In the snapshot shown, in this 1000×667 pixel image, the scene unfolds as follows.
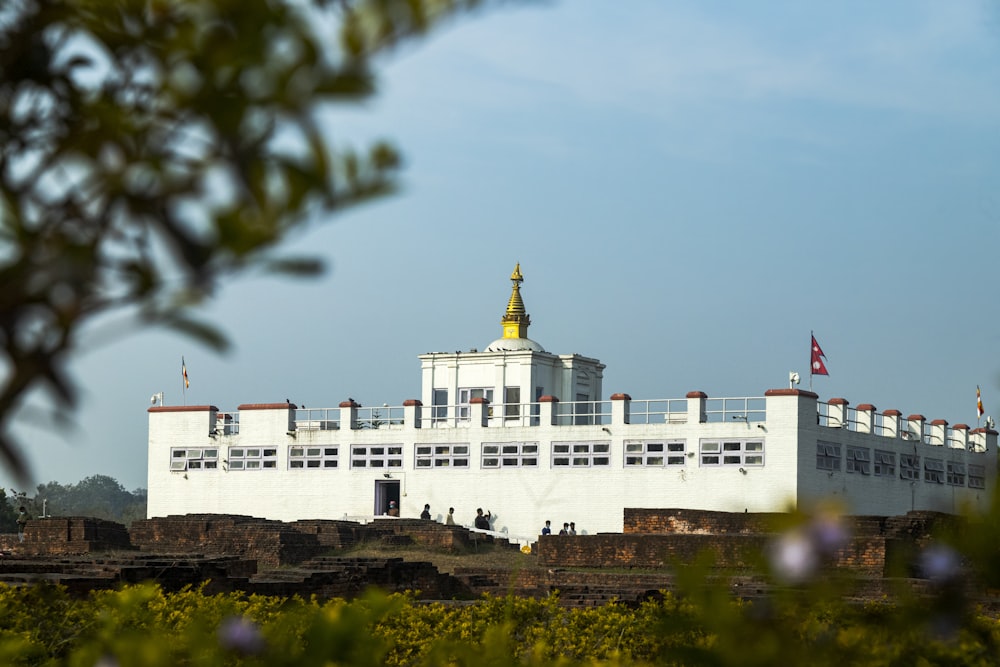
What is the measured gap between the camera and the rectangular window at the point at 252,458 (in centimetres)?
4384

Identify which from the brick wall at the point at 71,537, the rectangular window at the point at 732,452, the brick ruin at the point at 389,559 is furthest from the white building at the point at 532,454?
the brick wall at the point at 71,537

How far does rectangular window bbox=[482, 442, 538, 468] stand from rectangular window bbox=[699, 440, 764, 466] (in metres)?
5.17

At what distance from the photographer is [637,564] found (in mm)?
25047

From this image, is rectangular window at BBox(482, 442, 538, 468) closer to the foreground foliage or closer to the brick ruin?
the brick ruin

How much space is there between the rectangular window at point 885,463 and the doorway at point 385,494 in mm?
14135

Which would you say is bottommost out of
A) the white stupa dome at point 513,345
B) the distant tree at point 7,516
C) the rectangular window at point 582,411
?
the distant tree at point 7,516

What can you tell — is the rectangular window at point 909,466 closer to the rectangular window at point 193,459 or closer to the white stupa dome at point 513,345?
the white stupa dome at point 513,345

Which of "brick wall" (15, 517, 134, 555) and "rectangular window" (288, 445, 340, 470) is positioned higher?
"rectangular window" (288, 445, 340, 470)

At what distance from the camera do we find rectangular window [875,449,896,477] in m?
40.6

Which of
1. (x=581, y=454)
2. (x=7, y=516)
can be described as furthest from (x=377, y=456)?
(x=7, y=516)

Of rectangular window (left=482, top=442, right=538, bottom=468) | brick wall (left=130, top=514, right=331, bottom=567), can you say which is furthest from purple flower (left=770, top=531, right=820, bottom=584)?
rectangular window (left=482, top=442, right=538, bottom=468)

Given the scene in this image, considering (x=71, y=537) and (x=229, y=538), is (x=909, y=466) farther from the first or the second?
(x=71, y=537)

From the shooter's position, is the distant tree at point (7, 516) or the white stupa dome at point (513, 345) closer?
the white stupa dome at point (513, 345)

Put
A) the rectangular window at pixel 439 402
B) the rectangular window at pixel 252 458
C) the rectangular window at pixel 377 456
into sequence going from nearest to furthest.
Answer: the rectangular window at pixel 377 456 → the rectangular window at pixel 252 458 → the rectangular window at pixel 439 402
